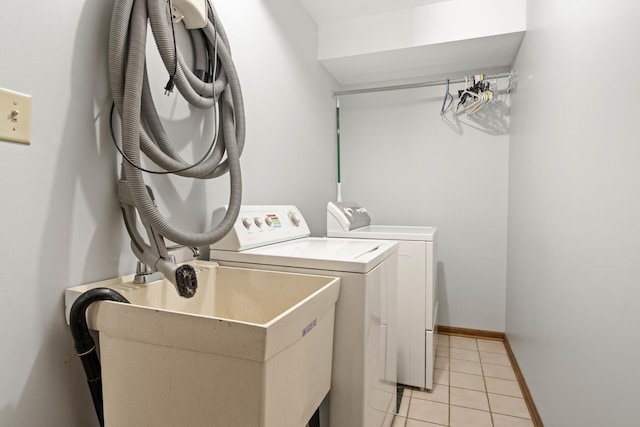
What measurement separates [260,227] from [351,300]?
0.59 meters

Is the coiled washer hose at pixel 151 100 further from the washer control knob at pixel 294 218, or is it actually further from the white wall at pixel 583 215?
the white wall at pixel 583 215

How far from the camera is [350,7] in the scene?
2.41m

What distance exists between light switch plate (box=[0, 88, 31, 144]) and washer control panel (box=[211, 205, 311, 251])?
0.66m

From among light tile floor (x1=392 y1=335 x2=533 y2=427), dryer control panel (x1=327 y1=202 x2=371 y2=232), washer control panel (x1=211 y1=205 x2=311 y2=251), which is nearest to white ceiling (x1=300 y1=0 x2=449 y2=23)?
dryer control panel (x1=327 y1=202 x2=371 y2=232)

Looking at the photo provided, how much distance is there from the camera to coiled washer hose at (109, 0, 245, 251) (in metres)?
0.89

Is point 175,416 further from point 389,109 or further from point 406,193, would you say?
point 389,109

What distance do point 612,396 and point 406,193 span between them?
219 cm

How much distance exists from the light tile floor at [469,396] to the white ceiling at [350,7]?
2.52 m

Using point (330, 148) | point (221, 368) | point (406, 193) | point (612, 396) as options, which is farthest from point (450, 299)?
point (221, 368)

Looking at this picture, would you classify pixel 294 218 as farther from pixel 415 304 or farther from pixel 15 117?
pixel 15 117

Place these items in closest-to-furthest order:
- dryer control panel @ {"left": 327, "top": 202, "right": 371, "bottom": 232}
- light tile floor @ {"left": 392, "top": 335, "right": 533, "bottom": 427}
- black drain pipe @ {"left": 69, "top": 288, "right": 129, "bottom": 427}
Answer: black drain pipe @ {"left": 69, "top": 288, "right": 129, "bottom": 427} < light tile floor @ {"left": 392, "top": 335, "right": 533, "bottom": 427} < dryer control panel @ {"left": 327, "top": 202, "right": 371, "bottom": 232}

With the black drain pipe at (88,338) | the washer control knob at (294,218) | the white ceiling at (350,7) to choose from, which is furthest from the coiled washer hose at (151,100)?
the white ceiling at (350,7)

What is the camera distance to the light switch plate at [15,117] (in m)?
0.72

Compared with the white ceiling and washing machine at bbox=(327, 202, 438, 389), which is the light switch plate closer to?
washing machine at bbox=(327, 202, 438, 389)
